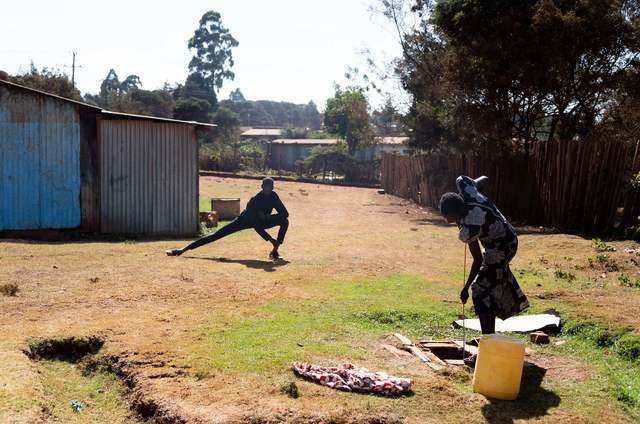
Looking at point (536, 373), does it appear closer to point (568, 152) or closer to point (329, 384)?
point (329, 384)

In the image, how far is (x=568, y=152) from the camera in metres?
16.5

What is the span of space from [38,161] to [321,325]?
414 inches

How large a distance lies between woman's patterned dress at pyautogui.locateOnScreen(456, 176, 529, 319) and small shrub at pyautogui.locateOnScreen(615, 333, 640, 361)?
1.36m

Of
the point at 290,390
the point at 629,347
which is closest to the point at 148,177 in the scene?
the point at 290,390

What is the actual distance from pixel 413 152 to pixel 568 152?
19.4 meters

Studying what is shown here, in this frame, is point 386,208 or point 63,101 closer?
point 63,101

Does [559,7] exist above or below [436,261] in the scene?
above

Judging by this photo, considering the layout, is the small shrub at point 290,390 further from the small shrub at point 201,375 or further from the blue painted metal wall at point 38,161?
the blue painted metal wall at point 38,161

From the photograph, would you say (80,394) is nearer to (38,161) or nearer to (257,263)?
(257,263)

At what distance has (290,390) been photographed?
553 cm

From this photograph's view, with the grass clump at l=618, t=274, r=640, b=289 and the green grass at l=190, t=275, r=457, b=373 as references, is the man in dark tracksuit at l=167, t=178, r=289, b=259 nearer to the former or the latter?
the green grass at l=190, t=275, r=457, b=373

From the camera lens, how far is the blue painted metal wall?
613 inches

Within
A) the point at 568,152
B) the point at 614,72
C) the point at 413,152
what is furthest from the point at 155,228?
the point at 413,152

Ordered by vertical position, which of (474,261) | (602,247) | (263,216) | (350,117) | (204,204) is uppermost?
(350,117)
